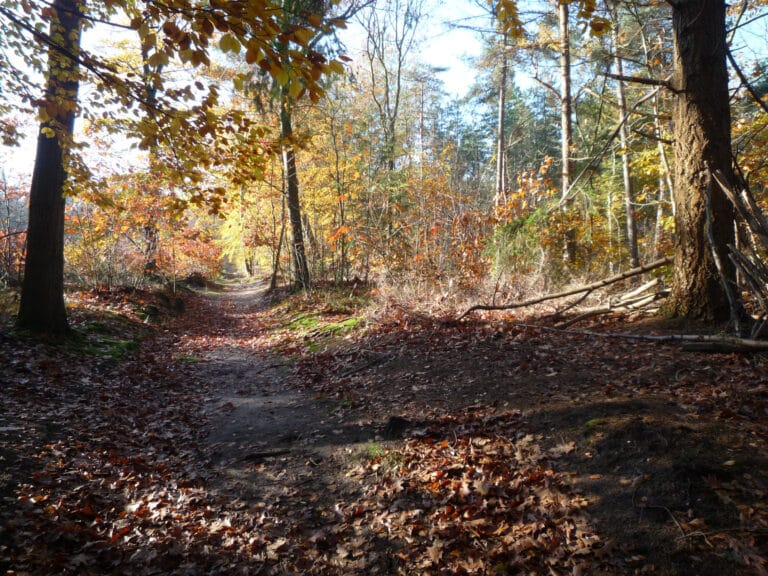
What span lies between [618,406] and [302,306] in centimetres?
1144

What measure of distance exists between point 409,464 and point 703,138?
550 centimetres

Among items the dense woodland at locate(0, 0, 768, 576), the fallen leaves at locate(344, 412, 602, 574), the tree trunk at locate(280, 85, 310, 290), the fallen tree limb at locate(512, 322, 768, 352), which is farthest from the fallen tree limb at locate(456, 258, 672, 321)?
the tree trunk at locate(280, 85, 310, 290)

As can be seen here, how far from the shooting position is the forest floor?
3002 millimetres

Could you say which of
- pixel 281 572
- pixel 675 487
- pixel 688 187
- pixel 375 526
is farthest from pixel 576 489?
pixel 688 187

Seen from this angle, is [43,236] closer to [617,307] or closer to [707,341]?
[617,307]

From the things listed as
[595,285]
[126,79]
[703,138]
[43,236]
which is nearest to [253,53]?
[126,79]

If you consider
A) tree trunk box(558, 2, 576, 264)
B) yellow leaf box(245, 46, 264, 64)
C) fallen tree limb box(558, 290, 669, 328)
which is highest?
tree trunk box(558, 2, 576, 264)

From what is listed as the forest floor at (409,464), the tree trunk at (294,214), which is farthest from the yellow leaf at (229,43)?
the tree trunk at (294,214)

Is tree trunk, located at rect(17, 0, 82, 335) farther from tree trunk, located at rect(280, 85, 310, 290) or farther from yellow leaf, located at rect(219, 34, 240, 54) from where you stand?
tree trunk, located at rect(280, 85, 310, 290)

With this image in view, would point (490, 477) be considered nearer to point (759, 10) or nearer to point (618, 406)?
point (618, 406)

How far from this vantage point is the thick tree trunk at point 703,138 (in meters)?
5.33

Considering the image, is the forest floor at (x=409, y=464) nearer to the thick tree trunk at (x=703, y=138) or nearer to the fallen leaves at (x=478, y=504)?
the fallen leaves at (x=478, y=504)

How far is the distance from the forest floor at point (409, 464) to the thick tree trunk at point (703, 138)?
2.58 ft

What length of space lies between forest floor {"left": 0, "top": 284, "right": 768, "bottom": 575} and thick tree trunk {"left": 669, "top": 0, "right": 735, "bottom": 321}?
0.79m
